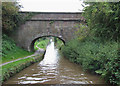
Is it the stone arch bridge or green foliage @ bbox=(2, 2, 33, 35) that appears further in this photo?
the stone arch bridge

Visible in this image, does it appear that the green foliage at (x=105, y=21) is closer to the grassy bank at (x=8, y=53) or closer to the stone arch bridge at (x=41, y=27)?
the grassy bank at (x=8, y=53)

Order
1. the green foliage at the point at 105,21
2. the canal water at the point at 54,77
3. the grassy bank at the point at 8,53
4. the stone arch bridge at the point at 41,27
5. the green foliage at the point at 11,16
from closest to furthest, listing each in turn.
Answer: the canal water at the point at 54,77 < the green foliage at the point at 105,21 < the grassy bank at the point at 8,53 < the green foliage at the point at 11,16 < the stone arch bridge at the point at 41,27

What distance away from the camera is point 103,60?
5.56 m

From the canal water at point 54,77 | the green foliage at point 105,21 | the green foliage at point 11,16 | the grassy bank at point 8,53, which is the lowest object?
the canal water at point 54,77

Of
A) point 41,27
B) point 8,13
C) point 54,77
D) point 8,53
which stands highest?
point 8,13

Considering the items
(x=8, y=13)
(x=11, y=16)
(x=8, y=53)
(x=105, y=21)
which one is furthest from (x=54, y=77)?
(x=11, y=16)

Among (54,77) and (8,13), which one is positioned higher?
(8,13)

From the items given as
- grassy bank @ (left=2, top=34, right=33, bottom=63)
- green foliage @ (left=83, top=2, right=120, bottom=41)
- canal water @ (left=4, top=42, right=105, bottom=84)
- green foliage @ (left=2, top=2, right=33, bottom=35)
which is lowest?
canal water @ (left=4, top=42, right=105, bottom=84)

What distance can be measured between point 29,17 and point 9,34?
3423mm

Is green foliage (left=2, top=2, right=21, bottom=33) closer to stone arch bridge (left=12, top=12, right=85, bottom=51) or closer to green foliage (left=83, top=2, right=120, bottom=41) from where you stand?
stone arch bridge (left=12, top=12, right=85, bottom=51)

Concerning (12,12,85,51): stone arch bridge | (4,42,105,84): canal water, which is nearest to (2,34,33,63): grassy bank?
(12,12,85,51): stone arch bridge

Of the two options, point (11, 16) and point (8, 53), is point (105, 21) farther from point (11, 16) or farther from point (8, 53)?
point (11, 16)

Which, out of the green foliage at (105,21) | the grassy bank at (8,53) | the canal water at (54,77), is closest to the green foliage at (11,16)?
the grassy bank at (8,53)

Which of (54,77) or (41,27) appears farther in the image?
(41,27)
